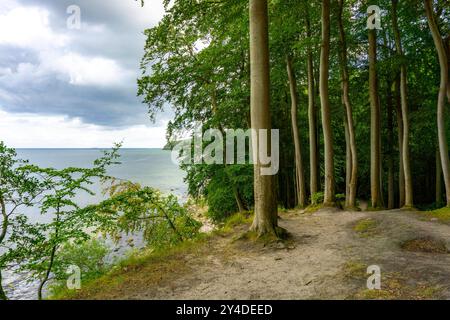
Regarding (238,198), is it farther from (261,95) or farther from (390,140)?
(390,140)

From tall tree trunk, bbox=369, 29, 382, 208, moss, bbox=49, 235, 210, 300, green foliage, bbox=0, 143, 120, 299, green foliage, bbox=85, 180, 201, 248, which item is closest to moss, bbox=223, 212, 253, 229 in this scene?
green foliage, bbox=85, 180, 201, 248

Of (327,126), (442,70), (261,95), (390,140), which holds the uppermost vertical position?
(442,70)

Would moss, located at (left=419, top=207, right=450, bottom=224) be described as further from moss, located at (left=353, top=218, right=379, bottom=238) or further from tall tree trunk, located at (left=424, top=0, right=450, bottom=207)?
moss, located at (left=353, top=218, right=379, bottom=238)

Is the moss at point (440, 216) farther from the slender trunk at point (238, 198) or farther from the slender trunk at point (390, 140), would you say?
the slender trunk at point (390, 140)

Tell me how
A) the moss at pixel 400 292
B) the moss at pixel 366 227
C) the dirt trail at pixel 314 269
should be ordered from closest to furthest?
the moss at pixel 400 292, the dirt trail at pixel 314 269, the moss at pixel 366 227

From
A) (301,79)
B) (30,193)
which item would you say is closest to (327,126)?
(301,79)

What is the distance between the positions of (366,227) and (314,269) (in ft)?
11.8

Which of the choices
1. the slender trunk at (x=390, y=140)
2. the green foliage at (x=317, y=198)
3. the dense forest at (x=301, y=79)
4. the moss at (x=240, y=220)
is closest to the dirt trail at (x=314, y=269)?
the dense forest at (x=301, y=79)

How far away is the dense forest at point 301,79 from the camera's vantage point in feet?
27.7

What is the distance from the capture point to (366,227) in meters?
7.88

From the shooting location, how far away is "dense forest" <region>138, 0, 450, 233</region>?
27.7 ft

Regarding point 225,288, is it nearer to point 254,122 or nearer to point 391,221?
point 254,122

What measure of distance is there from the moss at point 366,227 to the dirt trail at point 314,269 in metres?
0.07
